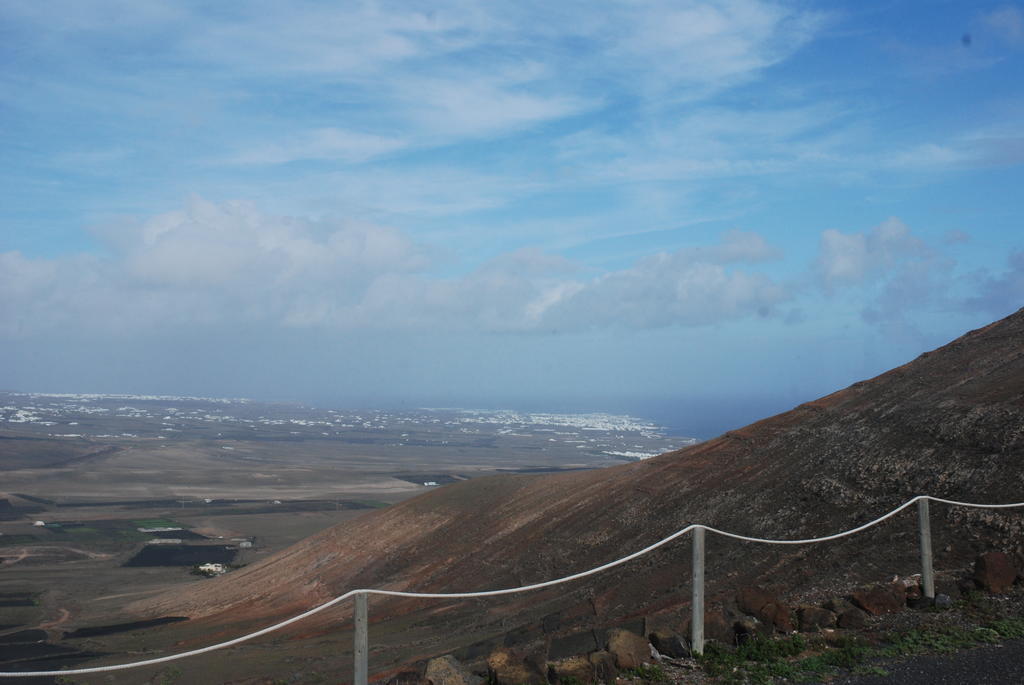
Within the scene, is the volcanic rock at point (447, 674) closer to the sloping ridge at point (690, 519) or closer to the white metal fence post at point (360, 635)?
the white metal fence post at point (360, 635)

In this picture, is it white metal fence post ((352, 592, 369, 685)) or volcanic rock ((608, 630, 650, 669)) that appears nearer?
white metal fence post ((352, 592, 369, 685))

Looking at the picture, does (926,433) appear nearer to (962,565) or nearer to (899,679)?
(962,565)

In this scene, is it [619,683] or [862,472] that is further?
[862,472]

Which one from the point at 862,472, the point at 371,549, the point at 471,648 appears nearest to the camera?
the point at 471,648

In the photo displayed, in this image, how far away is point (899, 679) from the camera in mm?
7930

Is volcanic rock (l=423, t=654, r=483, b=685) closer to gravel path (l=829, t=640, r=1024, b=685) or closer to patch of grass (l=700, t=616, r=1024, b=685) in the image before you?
patch of grass (l=700, t=616, r=1024, b=685)

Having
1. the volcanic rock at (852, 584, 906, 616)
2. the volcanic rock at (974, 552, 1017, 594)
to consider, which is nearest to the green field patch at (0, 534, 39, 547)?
the volcanic rock at (852, 584, 906, 616)

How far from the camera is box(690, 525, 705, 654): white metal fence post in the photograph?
29.2ft

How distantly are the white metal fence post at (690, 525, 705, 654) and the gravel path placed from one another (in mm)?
1422

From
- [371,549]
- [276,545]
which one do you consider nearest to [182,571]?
[276,545]

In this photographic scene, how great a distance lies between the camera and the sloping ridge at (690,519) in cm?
1605

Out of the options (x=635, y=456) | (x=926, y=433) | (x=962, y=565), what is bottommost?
(x=635, y=456)

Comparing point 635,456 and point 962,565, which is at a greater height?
point 962,565

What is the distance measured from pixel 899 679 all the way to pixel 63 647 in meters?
28.3
